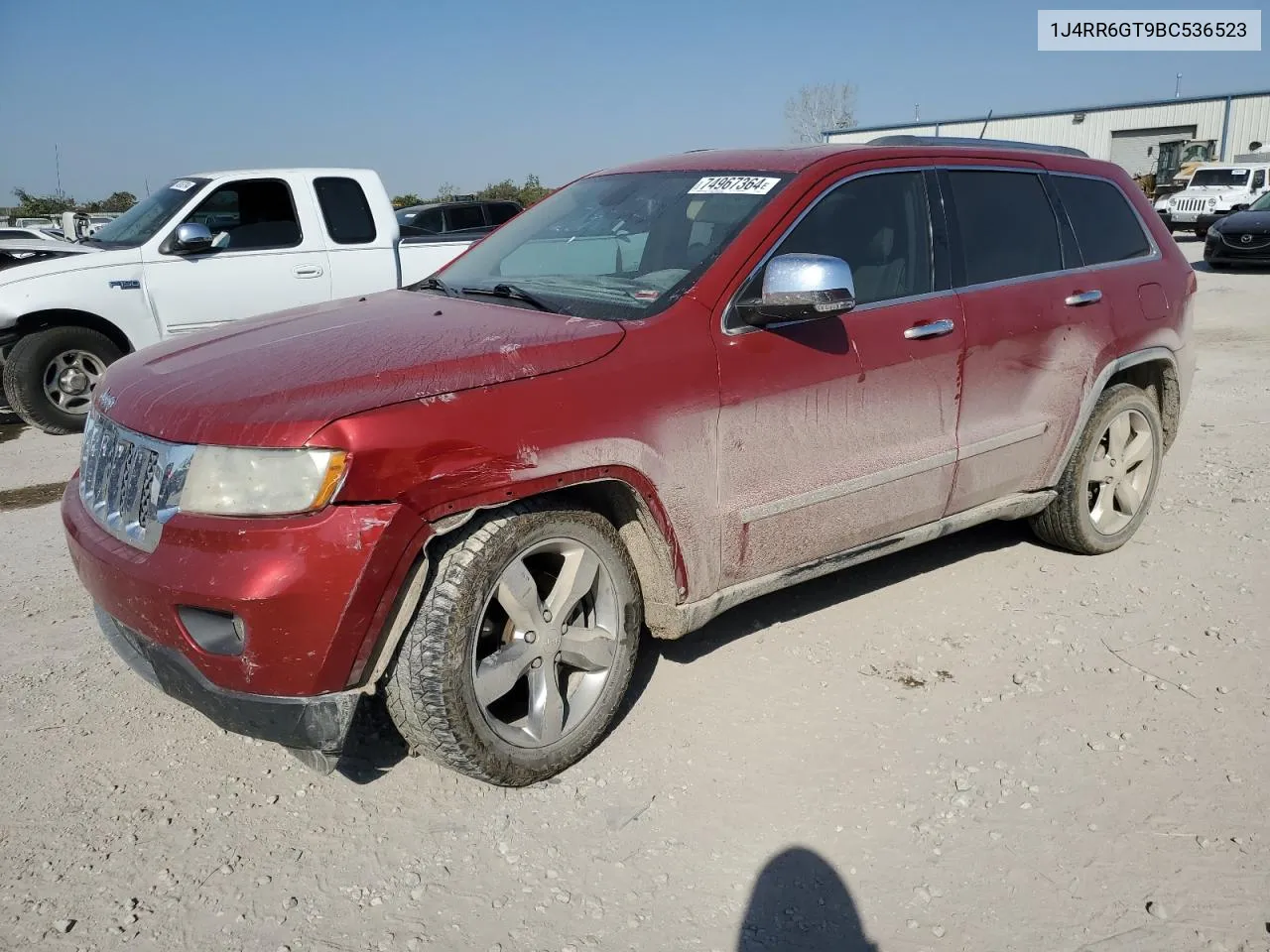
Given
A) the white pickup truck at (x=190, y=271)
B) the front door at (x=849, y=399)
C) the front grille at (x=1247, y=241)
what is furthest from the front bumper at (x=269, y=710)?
the front grille at (x=1247, y=241)

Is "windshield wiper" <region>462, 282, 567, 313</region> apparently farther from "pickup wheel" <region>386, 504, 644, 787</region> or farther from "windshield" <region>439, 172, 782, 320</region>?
"pickup wheel" <region>386, 504, 644, 787</region>

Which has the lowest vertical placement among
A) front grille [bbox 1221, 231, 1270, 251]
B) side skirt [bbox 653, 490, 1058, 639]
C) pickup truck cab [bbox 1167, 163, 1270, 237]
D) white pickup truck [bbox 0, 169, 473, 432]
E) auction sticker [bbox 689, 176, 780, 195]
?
pickup truck cab [bbox 1167, 163, 1270, 237]

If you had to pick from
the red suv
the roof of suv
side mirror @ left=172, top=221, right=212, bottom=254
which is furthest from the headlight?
side mirror @ left=172, top=221, right=212, bottom=254

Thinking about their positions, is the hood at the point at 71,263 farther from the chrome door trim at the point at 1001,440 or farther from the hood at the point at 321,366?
the chrome door trim at the point at 1001,440

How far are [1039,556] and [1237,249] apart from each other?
601 inches

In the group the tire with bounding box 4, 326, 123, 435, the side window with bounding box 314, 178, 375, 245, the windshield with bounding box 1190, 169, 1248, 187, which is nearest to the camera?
the tire with bounding box 4, 326, 123, 435

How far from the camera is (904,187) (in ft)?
12.3

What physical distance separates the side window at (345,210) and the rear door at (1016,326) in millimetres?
5789

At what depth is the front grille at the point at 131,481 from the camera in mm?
2547

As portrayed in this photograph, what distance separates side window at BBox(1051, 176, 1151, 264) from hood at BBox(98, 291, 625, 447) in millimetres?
2439

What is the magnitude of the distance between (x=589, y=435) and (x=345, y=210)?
645 cm

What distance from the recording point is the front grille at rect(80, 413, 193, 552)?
2.55 meters

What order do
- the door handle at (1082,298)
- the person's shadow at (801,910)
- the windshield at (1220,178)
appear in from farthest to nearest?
the windshield at (1220,178) → the door handle at (1082,298) → the person's shadow at (801,910)

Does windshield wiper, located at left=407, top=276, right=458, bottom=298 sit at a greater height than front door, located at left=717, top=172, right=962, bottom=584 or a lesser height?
greater
